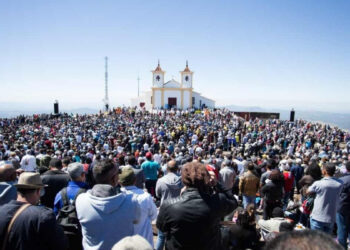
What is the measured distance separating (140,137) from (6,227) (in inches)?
600

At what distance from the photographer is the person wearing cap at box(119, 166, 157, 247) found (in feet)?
10.00

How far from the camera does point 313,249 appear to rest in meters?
1.02

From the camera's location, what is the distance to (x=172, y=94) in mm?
47500

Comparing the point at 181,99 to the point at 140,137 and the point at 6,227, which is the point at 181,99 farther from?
the point at 6,227

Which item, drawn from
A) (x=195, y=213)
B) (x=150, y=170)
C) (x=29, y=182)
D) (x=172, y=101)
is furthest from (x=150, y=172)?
(x=172, y=101)

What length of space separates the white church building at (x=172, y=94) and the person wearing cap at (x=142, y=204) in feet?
142

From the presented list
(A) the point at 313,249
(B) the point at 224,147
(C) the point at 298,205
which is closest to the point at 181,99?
(B) the point at 224,147

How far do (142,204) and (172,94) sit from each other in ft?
147

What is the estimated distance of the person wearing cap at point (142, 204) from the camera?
120 inches

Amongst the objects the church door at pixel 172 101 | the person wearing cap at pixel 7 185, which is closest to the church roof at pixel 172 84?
the church door at pixel 172 101

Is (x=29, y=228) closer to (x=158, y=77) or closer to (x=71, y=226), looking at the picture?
(x=71, y=226)

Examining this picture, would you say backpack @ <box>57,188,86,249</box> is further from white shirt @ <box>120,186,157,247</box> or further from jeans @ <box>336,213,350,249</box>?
jeans @ <box>336,213,350,249</box>

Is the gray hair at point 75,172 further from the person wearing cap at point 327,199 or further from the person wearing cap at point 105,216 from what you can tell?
the person wearing cap at point 327,199

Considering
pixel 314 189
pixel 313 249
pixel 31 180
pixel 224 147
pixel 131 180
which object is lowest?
pixel 224 147
